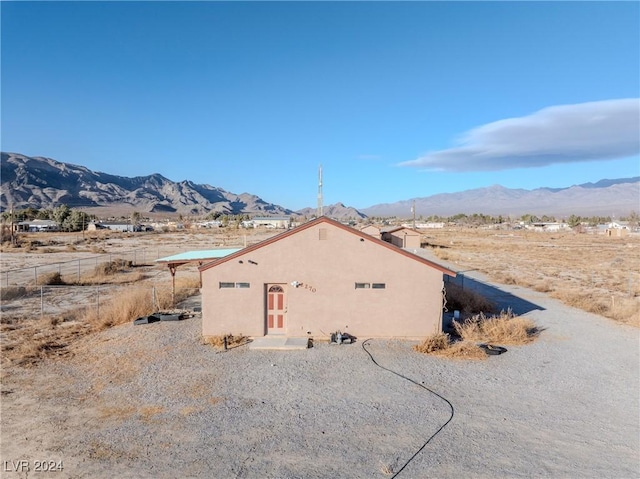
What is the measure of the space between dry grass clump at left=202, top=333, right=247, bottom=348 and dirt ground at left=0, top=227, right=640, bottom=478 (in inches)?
18.9

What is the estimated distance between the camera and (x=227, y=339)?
17.2 metres

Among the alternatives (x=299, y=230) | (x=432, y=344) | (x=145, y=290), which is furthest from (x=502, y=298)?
(x=145, y=290)

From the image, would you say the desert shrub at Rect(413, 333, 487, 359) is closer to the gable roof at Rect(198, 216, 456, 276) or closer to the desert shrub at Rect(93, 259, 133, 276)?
the gable roof at Rect(198, 216, 456, 276)

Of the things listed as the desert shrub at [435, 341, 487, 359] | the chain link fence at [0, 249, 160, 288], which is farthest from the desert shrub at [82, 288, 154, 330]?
the desert shrub at [435, 341, 487, 359]

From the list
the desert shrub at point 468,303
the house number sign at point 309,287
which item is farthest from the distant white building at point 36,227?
the desert shrub at point 468,303

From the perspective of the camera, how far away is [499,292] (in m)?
30.8

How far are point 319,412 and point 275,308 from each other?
22.9 feet

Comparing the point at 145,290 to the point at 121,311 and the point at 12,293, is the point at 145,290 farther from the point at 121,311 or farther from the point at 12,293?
the point at 12,293

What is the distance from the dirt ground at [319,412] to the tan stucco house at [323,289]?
4.20 ft

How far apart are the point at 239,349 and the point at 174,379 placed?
3.30 meters

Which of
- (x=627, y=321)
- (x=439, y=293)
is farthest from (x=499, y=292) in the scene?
(x=439, y=293)

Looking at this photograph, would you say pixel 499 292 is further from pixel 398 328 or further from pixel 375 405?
pixel 375 405

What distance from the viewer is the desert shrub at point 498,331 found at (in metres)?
18.2

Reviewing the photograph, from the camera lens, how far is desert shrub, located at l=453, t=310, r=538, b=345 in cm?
1819
